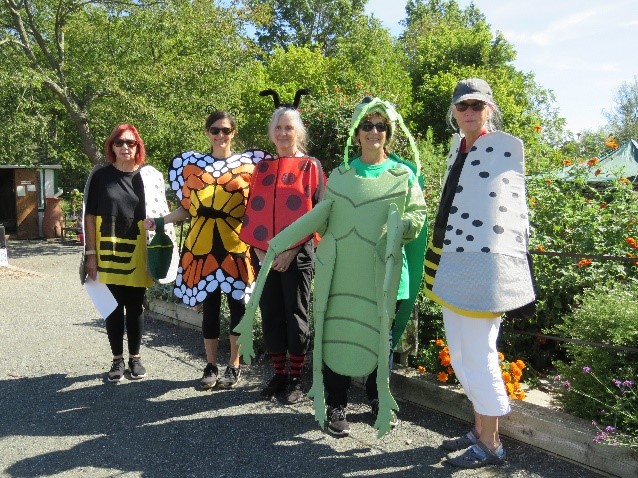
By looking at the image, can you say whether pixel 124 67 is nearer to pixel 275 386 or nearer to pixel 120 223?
pixel 120 223

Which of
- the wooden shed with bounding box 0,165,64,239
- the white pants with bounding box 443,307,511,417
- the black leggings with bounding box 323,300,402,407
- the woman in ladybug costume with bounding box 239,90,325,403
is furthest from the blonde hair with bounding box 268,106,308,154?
the wooden shed with bounding box 0,165,64,239

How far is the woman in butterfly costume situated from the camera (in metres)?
3.96

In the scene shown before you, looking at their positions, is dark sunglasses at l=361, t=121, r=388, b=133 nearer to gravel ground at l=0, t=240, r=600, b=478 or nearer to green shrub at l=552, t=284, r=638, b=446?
green shrub at l=552, t=284, r=638, b=446

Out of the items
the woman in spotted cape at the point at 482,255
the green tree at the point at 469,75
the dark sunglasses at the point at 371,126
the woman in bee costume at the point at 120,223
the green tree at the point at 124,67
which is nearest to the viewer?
the woman in spotted cape at the point at 482,255

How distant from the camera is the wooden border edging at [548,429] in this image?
2.83 metres

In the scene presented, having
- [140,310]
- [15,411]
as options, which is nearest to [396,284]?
[140,310]

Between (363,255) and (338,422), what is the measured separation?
95 cm

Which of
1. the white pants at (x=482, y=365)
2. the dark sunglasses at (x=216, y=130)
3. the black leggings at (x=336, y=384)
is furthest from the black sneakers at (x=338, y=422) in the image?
the dark sunglasses at (x=216, y=130)

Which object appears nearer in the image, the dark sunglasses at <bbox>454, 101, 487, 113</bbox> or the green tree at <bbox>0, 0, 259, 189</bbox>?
the dark sunglasses at <bbox>454, 101, 487, 113</bbox>

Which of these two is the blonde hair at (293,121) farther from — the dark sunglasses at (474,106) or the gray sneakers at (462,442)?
the gray sneakers at (462,442)

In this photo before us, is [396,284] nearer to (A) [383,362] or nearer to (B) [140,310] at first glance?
(A) [383,362]

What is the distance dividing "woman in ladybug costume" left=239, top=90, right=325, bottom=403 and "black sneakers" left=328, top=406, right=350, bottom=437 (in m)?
0.57

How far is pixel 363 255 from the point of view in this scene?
3.04m

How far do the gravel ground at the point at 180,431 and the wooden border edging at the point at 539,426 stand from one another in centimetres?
5
